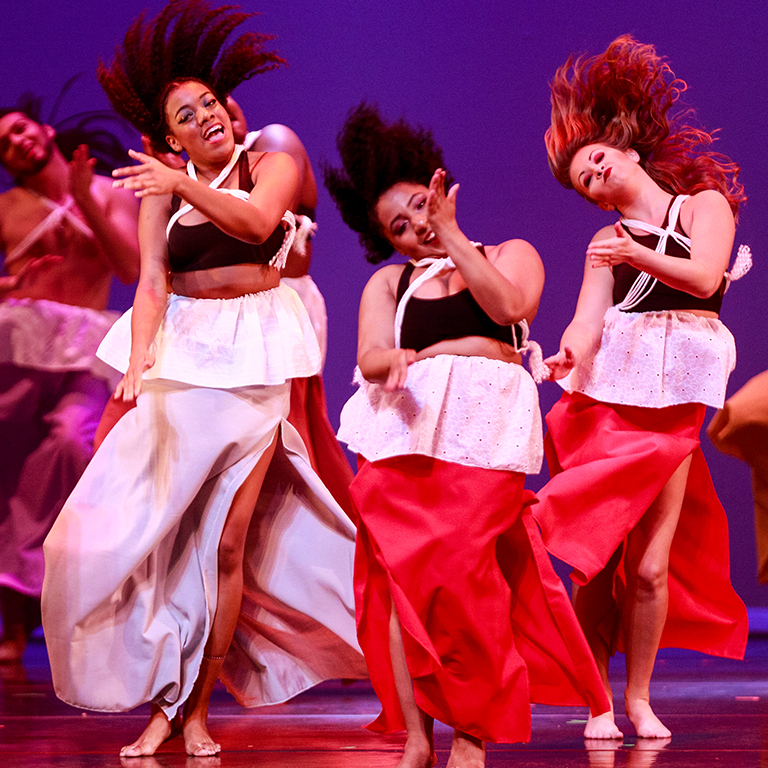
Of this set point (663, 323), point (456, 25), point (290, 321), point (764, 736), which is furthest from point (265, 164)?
point (456, 25)

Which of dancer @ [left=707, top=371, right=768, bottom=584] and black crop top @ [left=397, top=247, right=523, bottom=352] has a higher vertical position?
black crop top @ [left=397, top=247, right=523, bottom=352]

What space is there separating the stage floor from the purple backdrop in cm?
136

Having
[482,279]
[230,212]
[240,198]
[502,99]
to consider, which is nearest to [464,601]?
[482,279]

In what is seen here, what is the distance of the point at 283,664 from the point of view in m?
2.56

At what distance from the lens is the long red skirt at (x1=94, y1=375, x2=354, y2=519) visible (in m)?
3.18

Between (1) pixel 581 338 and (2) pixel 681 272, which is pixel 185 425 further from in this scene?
(2) pixel 681 272

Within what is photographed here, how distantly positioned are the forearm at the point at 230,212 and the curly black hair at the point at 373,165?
17cm

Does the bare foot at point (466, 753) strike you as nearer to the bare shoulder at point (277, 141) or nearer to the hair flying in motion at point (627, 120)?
the hair flying in motion at point (627, 120)

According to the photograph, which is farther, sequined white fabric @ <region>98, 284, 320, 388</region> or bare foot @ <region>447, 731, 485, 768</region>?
sequined white fabric @ <region>98, 284, 320, 388</region>

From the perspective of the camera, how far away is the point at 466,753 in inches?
73.3

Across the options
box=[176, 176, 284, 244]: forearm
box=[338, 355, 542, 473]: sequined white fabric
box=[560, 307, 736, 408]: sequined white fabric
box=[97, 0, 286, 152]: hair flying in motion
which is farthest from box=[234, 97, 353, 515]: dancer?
box=[338, 355, 542, 473]: sequined white fabric

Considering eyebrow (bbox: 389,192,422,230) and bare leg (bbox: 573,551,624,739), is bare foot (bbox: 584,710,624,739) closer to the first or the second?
bare leg (bbox: 573,551,624,739)

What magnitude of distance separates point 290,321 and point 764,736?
1.39 meters

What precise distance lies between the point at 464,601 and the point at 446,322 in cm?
53
